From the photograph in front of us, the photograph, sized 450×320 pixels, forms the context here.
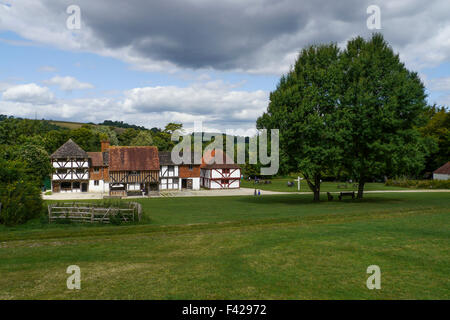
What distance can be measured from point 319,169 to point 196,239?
19.2 metres

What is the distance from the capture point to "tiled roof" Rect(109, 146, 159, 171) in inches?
2104

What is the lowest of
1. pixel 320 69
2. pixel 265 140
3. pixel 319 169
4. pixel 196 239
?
pixel 196 239

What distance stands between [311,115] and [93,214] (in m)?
20.5

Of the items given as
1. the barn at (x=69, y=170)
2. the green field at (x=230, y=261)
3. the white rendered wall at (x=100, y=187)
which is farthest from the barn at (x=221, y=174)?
the green field at (x=230, y=261)

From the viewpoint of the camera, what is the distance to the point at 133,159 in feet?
179

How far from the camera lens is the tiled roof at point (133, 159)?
5344cm

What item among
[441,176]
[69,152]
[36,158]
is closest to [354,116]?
[69,152]

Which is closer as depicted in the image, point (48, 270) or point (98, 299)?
point (98, 299)

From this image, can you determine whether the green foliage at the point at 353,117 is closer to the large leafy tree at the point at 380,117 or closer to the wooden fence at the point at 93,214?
the large leafy tree at the point at 380,117

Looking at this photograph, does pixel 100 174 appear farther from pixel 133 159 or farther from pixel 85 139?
pixel 85 139

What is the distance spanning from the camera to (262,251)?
12125 millimetres

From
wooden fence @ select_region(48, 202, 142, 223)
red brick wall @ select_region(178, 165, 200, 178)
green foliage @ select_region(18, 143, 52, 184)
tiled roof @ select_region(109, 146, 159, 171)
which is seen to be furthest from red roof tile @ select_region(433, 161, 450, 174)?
green foliage @ select_region(18, 143, 52, 184)

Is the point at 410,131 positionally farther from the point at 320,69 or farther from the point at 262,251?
the point at 262,251
